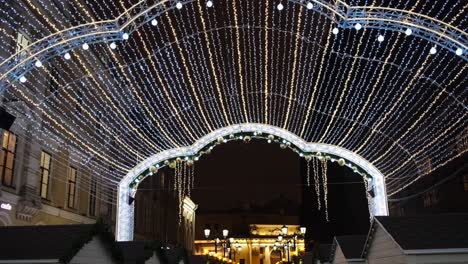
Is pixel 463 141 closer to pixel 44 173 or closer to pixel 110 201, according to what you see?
pixel 110 201

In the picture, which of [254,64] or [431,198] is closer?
[254,64]

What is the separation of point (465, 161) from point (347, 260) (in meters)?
15.2

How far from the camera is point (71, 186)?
24.5 meters

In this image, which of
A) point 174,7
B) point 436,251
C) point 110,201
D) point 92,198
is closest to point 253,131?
point 92,198

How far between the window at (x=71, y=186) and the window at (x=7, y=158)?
562cm

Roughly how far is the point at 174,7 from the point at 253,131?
10600 mm

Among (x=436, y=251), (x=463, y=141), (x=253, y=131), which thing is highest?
(x=463, y=141)

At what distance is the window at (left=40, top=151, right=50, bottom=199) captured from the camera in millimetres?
21156

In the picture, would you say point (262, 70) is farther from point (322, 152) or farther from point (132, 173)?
point (132, 173)

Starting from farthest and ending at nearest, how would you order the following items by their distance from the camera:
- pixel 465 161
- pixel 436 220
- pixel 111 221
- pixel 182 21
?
pixel 111 221 < pixel 465 161 < pixel 182 21 < pixel 436 220

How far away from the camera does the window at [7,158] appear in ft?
58.3

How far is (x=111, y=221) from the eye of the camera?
30.3 metres

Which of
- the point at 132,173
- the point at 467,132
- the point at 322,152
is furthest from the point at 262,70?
the point at 467,132

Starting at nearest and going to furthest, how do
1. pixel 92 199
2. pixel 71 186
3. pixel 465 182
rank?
pixel 71 186, pixel 92 199, pixel 465 182
